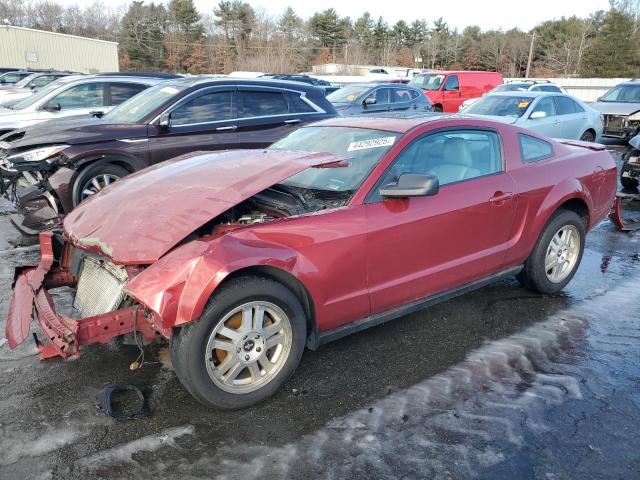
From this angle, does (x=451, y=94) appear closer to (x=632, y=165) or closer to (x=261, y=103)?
(x=632, y=165)

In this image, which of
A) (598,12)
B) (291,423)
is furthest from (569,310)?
(598,12)

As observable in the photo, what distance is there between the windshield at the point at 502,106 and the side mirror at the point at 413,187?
8.45m

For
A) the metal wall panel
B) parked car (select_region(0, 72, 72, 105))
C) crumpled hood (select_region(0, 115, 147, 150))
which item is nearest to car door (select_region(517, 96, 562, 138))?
crumpled hood (select_region(0, 115, 147, 150))

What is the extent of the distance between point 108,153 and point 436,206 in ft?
15.0

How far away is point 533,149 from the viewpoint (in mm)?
4512

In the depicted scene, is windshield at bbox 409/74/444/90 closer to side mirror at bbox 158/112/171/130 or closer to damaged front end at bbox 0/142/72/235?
side mirror at bbox 158/112/171/130

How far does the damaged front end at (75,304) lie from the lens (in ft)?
9.30

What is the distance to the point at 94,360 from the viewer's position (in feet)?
11.6

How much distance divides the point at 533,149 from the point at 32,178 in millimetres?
5836

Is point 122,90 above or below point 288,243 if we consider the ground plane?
above

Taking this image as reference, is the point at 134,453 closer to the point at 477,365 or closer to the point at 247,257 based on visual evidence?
Answer: the point at 247,257

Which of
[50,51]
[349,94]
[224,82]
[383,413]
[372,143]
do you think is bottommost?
[383,413]

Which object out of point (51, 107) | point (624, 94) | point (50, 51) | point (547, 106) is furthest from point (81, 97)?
point (50, 51)

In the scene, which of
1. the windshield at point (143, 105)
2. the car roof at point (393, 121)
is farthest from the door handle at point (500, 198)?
the windshield at point (143, 105)
